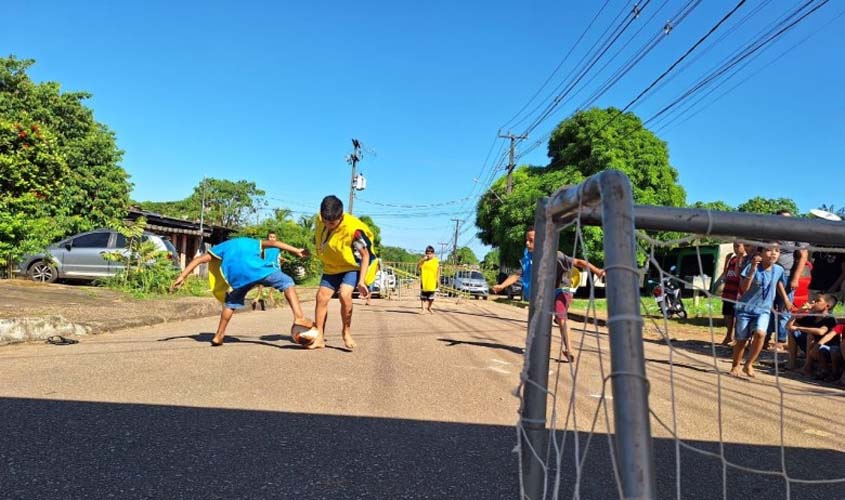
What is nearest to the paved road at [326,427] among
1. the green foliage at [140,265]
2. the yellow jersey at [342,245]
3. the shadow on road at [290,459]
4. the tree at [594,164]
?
the shadow on road at [290,459]

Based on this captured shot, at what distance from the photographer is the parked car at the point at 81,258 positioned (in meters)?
14.6

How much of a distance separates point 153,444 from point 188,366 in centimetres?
238

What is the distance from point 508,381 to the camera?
18.9ft

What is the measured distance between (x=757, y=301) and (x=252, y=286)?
5790mm

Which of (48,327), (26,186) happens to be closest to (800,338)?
(48,327)

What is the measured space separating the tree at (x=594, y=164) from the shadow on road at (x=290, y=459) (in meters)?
21.8

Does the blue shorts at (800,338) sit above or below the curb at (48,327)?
above

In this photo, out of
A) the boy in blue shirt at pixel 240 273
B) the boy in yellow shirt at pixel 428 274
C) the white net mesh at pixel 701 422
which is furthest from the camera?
the boy in yellow shirt at pixel 428 274

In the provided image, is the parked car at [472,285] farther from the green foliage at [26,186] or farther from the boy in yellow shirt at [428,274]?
the green foliage at [26,186]

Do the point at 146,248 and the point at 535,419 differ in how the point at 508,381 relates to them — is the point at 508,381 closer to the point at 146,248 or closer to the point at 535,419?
the point at 535,419

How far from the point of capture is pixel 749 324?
22.2ft

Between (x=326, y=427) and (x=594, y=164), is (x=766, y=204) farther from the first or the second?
(x=326, y=427)

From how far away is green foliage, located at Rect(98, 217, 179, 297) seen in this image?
13.6 meters

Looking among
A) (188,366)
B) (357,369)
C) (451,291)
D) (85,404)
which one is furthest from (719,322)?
(451,291)
